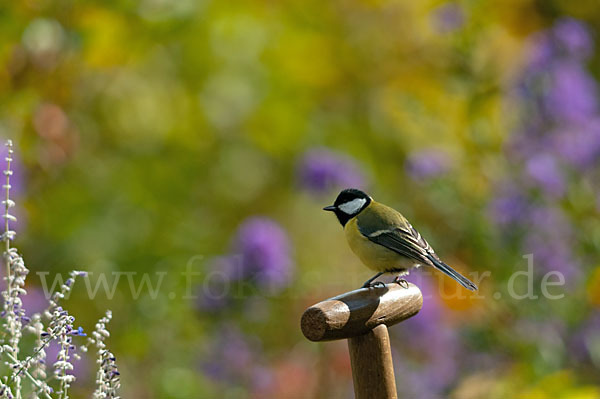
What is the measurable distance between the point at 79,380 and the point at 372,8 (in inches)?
79.3

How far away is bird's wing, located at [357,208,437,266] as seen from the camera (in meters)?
1.45

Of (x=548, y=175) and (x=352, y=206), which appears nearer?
(x=352, y=206)

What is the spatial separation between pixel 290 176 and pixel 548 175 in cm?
146

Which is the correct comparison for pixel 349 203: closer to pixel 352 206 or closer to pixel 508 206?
pixel 352 206

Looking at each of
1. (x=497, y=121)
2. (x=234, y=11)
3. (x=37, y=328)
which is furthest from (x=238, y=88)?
(x=37, y=328)

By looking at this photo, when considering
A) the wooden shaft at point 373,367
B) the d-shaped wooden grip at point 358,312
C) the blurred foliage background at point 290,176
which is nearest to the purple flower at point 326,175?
the blurred foliage background at point 290,176

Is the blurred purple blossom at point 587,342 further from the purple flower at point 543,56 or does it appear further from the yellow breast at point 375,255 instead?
the yellow breast at point 375,255

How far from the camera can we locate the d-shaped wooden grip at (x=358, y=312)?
3.42 ft

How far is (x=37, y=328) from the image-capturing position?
2.95 feet

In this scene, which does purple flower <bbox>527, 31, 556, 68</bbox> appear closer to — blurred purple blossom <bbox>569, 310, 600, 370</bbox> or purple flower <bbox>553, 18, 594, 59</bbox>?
purple flower <bbox>553, 18, 594, 59</bbox>

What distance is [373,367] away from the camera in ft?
3.72

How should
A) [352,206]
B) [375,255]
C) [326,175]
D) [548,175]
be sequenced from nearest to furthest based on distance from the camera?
[375,255]
[352,206]
[548,175]
[326,175]

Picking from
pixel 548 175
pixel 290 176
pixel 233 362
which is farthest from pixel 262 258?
pixel 290 176

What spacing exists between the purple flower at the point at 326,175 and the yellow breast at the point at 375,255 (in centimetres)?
94
